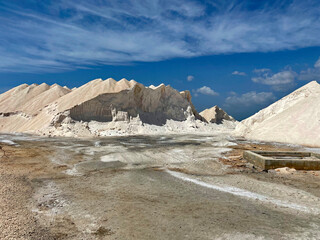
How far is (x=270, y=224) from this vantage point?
4559mm

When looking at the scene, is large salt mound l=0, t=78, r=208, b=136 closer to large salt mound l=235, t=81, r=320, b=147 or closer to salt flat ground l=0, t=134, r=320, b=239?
large salt mound l=235, t=81, r=320, b=147

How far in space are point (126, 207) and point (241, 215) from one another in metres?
2.42

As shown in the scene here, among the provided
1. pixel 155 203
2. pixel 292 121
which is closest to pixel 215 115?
pixel 292 121

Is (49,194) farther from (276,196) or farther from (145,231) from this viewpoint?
(276,196)

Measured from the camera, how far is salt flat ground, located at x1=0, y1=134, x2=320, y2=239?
421cm

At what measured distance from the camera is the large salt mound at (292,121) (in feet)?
64.8

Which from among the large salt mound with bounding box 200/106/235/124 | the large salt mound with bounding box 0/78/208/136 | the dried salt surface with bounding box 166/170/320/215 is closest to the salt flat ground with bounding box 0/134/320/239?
the dried salt surface with bounding box 166/170/320/215

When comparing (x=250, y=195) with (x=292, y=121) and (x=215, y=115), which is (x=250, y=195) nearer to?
(x=292, y=121)

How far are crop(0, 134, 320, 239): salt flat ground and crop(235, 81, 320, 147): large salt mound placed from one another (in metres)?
12.6

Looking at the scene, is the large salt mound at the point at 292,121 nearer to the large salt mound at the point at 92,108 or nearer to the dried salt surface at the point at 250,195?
the large salt mound at the point at 92,108

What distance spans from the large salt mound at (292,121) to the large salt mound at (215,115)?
18.2m

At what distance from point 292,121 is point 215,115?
26009mm

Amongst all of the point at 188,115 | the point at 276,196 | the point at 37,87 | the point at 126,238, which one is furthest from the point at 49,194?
the point at 37,87

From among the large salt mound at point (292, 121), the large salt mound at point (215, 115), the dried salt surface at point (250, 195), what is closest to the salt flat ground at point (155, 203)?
the dried salt surface at point (250, 195)
